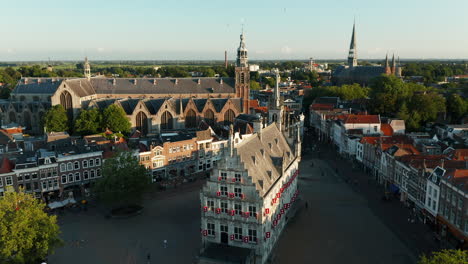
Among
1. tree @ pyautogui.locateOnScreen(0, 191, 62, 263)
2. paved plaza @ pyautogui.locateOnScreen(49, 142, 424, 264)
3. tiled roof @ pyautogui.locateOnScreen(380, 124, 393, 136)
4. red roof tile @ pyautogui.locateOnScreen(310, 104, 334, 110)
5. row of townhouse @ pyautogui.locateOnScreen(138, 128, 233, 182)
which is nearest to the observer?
tree @ pyautogui.locateOnScreen(0, 191, 62, 263)

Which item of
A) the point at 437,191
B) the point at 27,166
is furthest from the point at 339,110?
the point at 27,166

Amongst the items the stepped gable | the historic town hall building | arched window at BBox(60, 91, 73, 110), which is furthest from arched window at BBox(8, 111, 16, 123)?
the historic town hall building

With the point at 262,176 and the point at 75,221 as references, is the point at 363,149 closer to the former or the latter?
the point at 262,176

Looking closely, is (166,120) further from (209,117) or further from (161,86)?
(161,86)

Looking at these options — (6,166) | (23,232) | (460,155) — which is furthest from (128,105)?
(460,155)

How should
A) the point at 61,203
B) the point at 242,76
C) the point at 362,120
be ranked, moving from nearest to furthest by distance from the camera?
the point at 61,203 < the point at 362,120 < the point at 242,76

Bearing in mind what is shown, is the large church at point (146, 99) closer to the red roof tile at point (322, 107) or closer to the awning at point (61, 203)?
the red roof tile at point (322, 107)

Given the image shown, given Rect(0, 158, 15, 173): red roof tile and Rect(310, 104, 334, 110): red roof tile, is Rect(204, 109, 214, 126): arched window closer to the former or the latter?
Rect(310, 104, 334, 110): red roof tile
